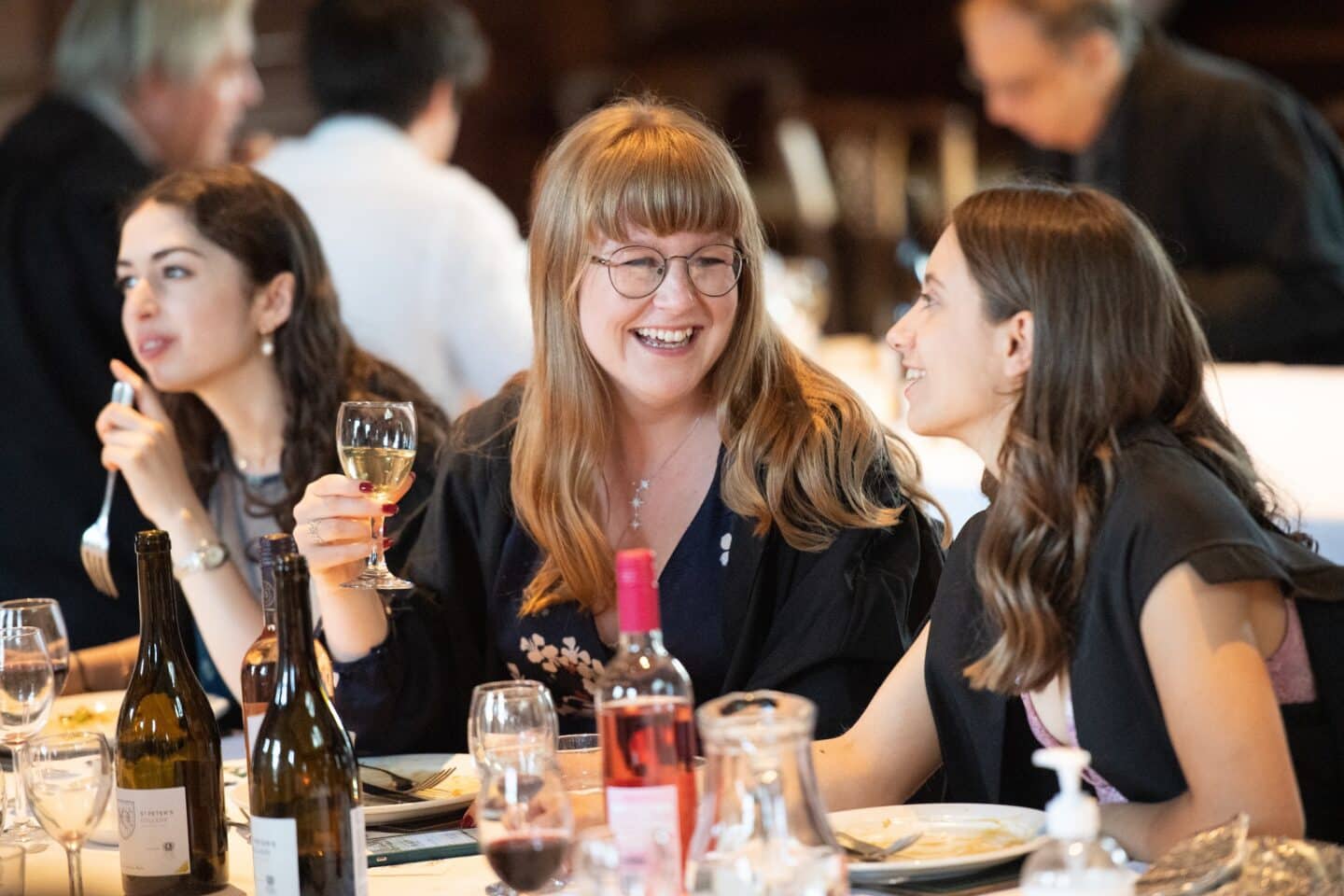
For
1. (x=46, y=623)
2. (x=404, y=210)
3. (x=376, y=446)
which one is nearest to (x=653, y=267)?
(x=376, y=446)

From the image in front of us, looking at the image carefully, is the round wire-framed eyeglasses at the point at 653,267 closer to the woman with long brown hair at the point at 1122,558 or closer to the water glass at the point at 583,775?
the woman with long brown hair at the point at 1122,558

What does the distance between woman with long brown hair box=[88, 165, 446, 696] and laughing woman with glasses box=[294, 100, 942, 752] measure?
0.47 m

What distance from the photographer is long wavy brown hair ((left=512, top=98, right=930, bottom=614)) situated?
2.15 m

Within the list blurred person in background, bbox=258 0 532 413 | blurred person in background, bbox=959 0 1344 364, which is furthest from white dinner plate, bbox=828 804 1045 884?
blurred person in background, bbox=959 0 1344 364

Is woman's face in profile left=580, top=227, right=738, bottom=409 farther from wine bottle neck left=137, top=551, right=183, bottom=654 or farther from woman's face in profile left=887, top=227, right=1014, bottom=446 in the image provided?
wine bottle neck left=137, top=551, right=183, bottom=654

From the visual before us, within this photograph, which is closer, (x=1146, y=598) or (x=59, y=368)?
(x=1146, y=598)

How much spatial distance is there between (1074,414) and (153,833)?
985 mm

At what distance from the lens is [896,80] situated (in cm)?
839

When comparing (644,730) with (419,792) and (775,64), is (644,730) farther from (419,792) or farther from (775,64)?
(775,64)

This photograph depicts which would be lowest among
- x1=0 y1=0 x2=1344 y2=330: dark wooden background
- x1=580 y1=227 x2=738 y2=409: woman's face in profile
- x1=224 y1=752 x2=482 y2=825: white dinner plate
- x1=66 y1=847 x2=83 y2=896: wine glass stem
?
x1=66 y1=847 x2=83 y2=896: wine glass stem

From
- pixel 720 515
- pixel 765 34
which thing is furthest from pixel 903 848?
pixel 765 34

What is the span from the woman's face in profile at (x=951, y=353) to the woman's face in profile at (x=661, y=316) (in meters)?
0.31

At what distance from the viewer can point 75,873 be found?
161cm

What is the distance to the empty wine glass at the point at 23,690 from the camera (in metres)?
1.82
